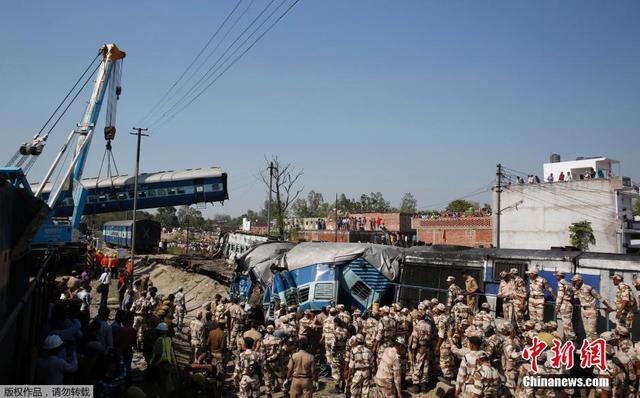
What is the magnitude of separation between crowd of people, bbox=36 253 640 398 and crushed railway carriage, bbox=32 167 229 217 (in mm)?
21128

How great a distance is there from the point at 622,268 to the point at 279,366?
839cm

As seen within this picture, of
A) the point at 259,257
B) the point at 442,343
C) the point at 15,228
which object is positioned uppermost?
the point at 15,228

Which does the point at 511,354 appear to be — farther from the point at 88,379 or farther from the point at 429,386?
the point at 88,379

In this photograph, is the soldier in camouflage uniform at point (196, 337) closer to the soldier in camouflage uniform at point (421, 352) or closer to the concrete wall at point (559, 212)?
the soldier in camouflage uniform at point (421, 352)

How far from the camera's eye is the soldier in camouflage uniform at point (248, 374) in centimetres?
948

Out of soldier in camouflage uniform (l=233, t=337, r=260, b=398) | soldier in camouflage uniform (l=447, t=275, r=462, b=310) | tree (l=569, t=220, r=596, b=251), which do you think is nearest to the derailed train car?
soldier in camouflage uniform (l=447, t=275, r=462, b=310)

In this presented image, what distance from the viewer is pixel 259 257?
1930 centimetres

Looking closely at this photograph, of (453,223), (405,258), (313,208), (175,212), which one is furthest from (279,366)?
(175,212)

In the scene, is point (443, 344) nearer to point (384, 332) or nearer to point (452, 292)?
point (384, 332)

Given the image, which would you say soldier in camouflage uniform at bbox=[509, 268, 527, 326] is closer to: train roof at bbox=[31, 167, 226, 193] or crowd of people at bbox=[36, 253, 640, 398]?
Answer: crowd of people at bbox=[36, 253, 640, 398]

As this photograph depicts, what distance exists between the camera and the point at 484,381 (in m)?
8.08

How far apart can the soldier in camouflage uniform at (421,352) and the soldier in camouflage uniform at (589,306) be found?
347 cm

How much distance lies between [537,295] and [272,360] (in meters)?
6.45

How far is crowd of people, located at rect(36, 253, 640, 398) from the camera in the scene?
809 centimetres
